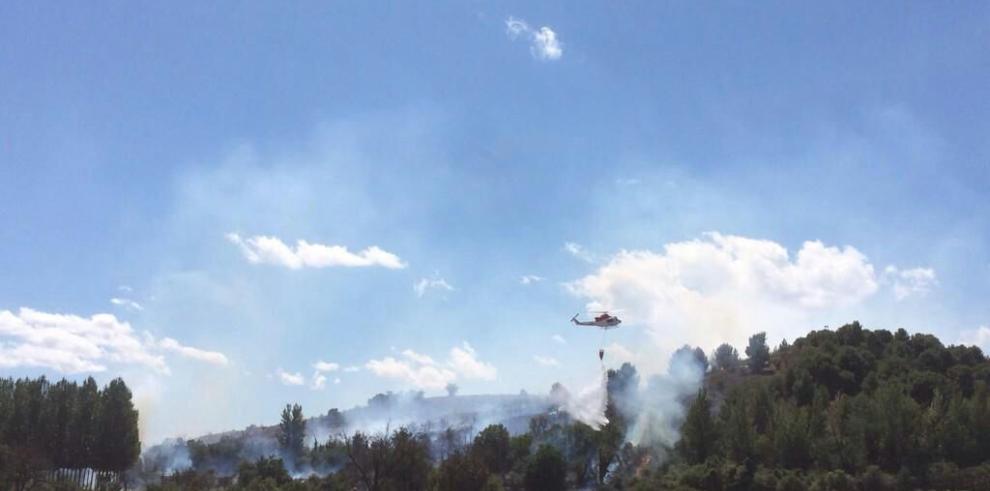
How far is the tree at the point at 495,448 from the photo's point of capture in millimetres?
70125

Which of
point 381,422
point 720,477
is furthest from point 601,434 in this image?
point 381,422

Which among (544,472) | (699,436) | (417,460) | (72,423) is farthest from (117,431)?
(699,436)

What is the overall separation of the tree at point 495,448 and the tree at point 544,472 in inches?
251

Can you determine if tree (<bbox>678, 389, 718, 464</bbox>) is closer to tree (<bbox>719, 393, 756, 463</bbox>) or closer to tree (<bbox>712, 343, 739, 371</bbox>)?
tree (<bbox>719, 393, 756, 463</bbox>)

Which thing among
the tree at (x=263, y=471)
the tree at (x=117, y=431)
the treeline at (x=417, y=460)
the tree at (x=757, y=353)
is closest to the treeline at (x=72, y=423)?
the tree at (x=117, y=431)

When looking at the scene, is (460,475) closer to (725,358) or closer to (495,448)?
(495,448)

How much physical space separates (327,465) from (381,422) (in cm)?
7316

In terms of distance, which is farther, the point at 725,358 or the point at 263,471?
the point at 725,358

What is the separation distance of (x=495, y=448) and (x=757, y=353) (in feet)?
173

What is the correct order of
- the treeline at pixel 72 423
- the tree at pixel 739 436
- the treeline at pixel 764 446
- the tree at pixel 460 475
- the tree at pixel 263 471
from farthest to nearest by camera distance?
1. the treeline at pixel 72 423
2. the tree at pixel 263 471
3. the tree at pixel 739 436
4. the treeline at pixel 764 446
5. the tree at pixel 460 475

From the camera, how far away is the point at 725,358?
12144 cm

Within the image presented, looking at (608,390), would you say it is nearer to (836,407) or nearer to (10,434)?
(836,407)

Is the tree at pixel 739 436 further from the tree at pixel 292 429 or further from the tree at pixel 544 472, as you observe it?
the tree at pixel 292 429

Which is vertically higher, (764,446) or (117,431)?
(117,431)
